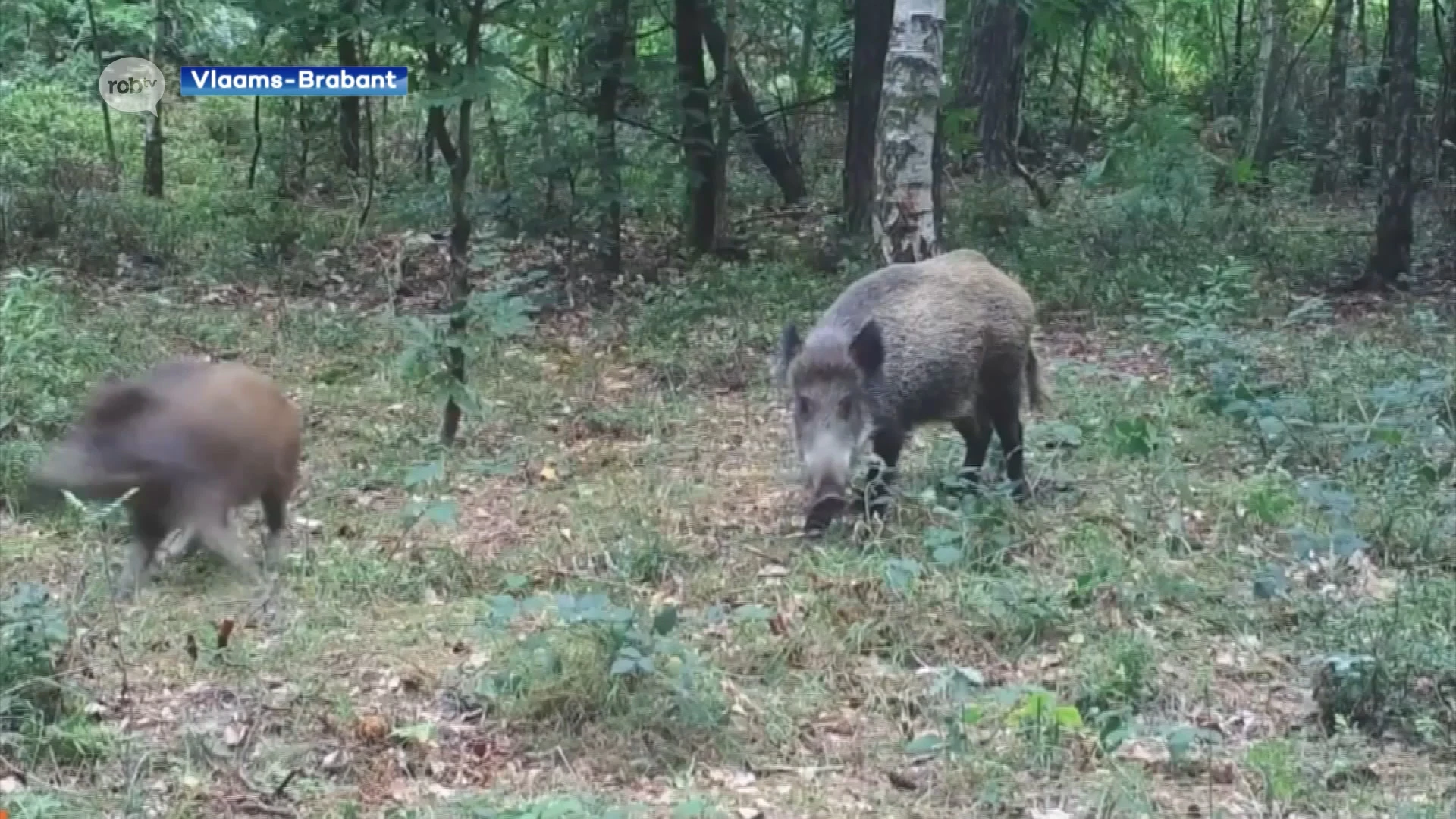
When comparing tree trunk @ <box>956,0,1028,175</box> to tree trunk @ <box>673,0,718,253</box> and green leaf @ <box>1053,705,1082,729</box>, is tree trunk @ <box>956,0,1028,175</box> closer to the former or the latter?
tree trunk @ <box>673,0,718,253</box>

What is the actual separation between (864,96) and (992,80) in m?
3.50

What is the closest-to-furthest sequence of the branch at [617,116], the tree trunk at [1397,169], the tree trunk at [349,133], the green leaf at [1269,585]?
1. the green leaf at [1269,585]
2. the tree trunk at [1397,169]
3. the branch at [617,116]
4. the tree trunk at [349,133]

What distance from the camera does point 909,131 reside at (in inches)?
354

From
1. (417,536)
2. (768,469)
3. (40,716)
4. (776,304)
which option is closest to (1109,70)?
(776,304)

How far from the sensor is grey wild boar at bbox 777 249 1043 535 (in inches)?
266

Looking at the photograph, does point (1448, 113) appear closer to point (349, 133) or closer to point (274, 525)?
point (349, 133)

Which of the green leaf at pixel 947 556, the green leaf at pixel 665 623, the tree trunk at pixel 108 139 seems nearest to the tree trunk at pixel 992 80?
the tree trunk at pixel 108 139

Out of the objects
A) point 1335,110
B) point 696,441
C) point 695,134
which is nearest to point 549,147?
point 695,134

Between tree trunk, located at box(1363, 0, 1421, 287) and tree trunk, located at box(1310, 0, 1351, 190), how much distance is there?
179 inches

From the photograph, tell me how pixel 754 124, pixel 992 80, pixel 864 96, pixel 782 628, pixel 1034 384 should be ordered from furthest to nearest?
1. pixel 992 80
2. pixel 754 124
3. pixel 864 96
4. pixel 1034 384
5. pixel 782 628

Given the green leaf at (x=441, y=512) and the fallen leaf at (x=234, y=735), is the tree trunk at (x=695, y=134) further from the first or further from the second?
the fallen leaf at (x=234, y=735)

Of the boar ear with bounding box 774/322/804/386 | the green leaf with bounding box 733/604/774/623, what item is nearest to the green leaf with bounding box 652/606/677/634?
the green leaf with bounding box 733/604/774/623

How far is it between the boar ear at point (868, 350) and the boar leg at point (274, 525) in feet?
7.51

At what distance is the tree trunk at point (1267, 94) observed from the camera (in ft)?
52.1
